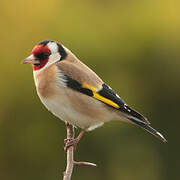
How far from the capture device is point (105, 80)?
7.73 m

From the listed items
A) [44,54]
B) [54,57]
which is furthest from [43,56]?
[54,57]

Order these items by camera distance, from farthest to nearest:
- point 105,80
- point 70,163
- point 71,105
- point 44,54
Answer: point 105,80 < point 44,54 < point 71,105 < point 70,163

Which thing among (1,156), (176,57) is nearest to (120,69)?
(176,57)

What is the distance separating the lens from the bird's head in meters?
4.71

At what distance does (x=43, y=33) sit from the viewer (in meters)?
8.20


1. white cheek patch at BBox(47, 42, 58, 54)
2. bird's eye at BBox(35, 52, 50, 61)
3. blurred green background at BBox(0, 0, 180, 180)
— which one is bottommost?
blurred green background at BBox(0, 0, 180, 180)

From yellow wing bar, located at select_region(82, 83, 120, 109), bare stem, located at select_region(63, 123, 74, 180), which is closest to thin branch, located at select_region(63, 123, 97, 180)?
bare stem, located at select_region(63, 123, 74, 180)

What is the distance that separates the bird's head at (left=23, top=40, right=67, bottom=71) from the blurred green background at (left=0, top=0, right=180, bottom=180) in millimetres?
2730

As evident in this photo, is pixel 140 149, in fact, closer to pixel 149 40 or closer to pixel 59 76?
pixel 149 40

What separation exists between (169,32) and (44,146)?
9.69 feet

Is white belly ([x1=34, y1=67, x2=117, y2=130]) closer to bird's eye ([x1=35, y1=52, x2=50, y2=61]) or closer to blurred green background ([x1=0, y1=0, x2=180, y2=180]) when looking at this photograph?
bird's eye ([x1=35, y1=52, x2=50, y2=61])

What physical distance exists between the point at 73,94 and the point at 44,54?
1.56 ft

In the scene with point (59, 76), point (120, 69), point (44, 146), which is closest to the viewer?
point (59, 76)

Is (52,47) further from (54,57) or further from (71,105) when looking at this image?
(71,105)
